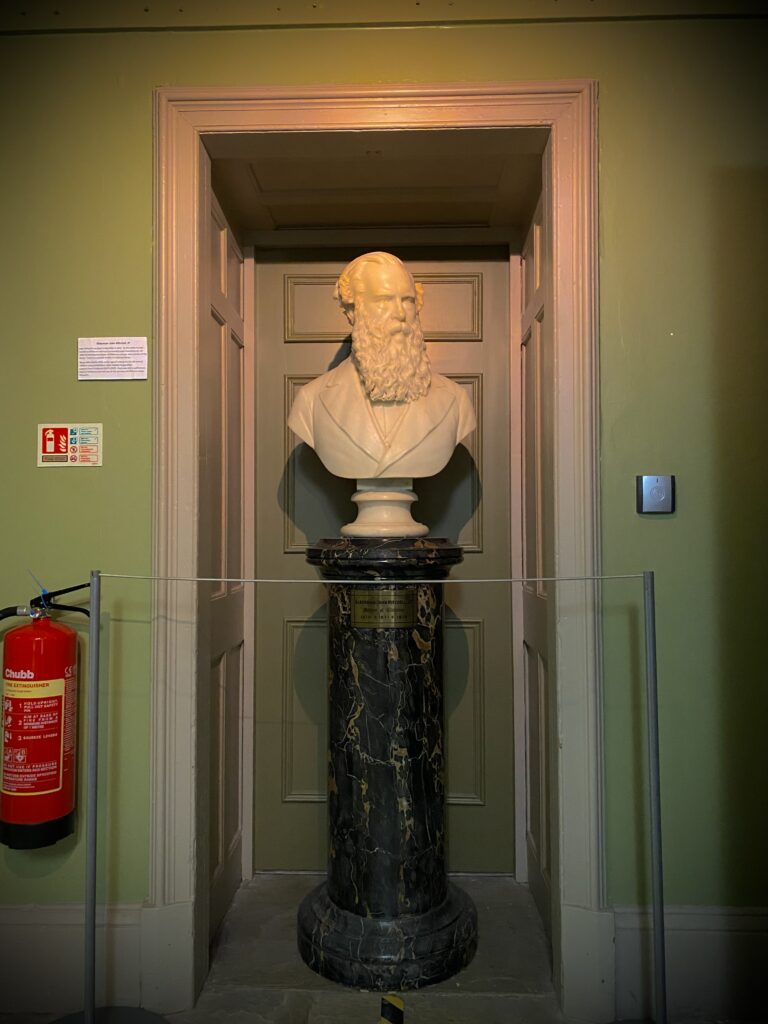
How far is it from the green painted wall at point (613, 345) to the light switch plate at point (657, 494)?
0.12ft

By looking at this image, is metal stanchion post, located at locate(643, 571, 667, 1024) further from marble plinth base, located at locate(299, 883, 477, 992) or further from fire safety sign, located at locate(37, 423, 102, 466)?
fire safety sign, located at locate(37, 423, 102, 466)

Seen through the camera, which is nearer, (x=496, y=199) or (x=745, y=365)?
(x=745, y=365)

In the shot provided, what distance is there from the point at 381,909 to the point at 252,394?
184cm

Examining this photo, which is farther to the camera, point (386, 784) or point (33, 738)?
point (386, 784)

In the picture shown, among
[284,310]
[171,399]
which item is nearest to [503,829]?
[171,399]

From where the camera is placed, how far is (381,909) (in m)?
2.02

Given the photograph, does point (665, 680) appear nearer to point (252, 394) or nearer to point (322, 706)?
→ point (322, 706)

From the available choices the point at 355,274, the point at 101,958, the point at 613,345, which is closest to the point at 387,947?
the point at 101,958

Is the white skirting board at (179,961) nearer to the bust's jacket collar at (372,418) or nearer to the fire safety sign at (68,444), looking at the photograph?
the fire safety sign at (68,444)

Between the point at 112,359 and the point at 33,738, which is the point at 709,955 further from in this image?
the point at 112,359

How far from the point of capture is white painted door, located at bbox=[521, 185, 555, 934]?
209 centimetres

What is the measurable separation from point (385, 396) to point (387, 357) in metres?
0.12

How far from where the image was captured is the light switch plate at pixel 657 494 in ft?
6.46

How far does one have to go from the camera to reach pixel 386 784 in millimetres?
2033
